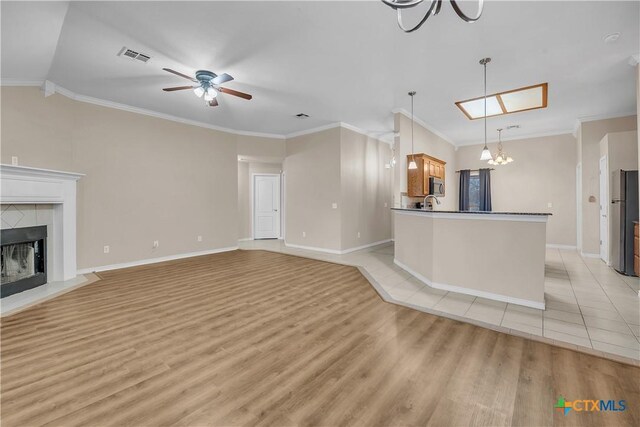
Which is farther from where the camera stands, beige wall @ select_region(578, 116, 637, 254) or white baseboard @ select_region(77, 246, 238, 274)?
beige wall @ select_region(578, 116, 637, 254)

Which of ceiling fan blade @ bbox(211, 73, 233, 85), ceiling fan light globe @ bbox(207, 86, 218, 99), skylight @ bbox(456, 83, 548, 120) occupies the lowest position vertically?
ceiling fan light globe @ bbox(207, 86, 218, 99)

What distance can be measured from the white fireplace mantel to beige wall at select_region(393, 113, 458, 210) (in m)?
5.44

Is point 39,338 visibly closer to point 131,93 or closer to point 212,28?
point 212,28

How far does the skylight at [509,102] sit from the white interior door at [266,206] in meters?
5.54

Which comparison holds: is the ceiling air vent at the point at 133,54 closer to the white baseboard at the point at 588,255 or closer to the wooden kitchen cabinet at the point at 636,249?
the wooden kitchen cabinet at the point at 636,249

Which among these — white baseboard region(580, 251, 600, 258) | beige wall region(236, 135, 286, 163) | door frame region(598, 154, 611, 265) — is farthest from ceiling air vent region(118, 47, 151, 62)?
white baseboard region(580, 251, 600, 258)

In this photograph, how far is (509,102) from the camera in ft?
16.5

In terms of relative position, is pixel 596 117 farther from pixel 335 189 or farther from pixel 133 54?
pixel 133 54

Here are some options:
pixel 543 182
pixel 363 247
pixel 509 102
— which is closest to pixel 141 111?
pixel 363 247

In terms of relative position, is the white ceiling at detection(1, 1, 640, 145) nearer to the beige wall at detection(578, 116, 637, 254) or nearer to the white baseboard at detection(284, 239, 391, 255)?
the beige wall at detection(578, 116, 637, 254)

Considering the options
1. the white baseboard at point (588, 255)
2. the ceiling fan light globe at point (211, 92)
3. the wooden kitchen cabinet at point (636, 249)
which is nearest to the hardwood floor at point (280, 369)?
the ceiling fan light globe at point (211, 92)

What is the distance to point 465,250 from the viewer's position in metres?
3.54

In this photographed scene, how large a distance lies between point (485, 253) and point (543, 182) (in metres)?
5.58

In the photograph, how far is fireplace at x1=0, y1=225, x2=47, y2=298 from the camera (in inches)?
134
